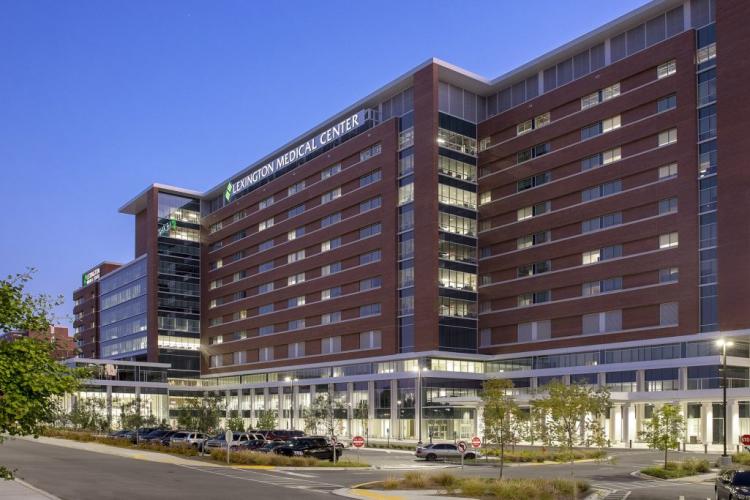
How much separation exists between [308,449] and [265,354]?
81.4 m

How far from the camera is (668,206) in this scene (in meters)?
89.9

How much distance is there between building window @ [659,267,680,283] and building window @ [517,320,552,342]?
16.4 m

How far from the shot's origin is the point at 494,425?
51.4 meters

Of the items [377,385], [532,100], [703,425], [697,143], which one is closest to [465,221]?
[532,100]

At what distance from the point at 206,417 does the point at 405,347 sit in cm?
2631

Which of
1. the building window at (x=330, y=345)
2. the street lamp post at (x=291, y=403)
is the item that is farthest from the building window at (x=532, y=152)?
the street lamp post at (x=291, y=403)

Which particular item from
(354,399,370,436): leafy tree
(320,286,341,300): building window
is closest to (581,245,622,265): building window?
(354,399,370,436): leafy tree

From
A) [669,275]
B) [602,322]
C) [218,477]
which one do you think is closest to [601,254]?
[602,322]

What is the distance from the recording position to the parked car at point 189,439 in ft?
239

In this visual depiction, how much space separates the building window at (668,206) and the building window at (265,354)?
73.6 metres

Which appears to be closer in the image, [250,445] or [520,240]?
[250,445]

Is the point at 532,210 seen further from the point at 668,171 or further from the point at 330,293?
the point at 330,293

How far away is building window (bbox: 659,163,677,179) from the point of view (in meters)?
89.8

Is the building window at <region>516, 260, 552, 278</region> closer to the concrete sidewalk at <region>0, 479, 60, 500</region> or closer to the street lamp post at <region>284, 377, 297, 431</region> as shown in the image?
the street lamp post at <region>284, 377, 297, 431</region>
